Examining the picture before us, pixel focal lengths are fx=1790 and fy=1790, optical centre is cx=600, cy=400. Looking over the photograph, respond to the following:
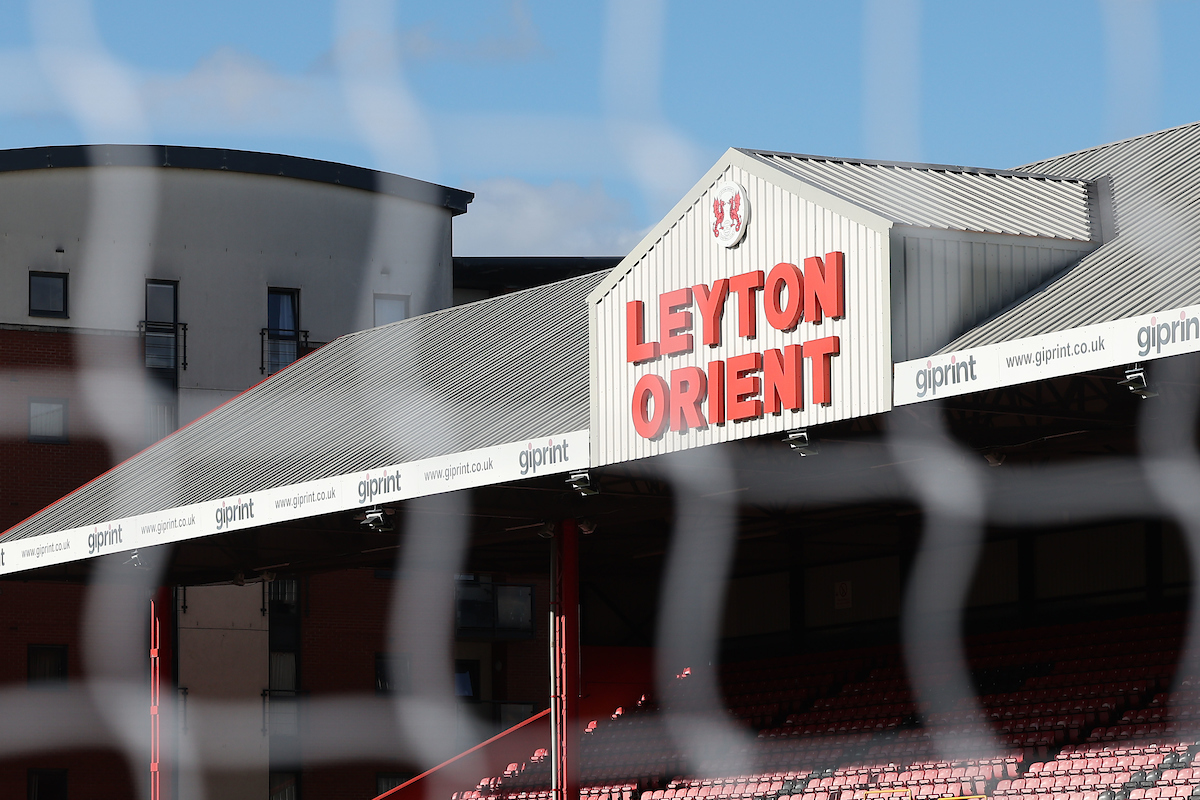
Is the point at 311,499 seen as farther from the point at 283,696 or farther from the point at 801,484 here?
the point at 283,696

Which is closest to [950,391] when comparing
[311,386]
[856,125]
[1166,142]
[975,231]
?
[975,231]

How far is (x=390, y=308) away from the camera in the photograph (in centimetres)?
5112

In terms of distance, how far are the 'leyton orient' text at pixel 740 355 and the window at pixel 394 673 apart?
26.0 metres

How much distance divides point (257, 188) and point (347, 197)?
9.43 feet

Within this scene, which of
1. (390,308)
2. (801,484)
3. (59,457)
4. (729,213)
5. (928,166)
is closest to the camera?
(729,213)

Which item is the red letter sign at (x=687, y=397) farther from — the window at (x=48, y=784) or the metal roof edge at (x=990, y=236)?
the window at (x=48, y=784)

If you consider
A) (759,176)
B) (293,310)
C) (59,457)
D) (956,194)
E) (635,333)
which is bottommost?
(59,457)

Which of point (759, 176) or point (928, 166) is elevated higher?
point (928, 166)

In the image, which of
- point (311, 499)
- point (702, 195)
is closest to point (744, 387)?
point (702, 195)

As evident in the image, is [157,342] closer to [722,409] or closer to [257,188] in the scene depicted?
[257,188]

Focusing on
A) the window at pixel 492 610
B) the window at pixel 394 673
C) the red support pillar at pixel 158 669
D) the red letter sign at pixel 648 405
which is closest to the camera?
the red letter sign at pixel 648 405

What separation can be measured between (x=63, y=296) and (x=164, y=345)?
114 inches

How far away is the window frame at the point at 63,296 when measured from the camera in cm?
4559

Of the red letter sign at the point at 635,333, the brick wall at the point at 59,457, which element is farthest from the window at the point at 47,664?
the red letter sign at the point at 635,333
